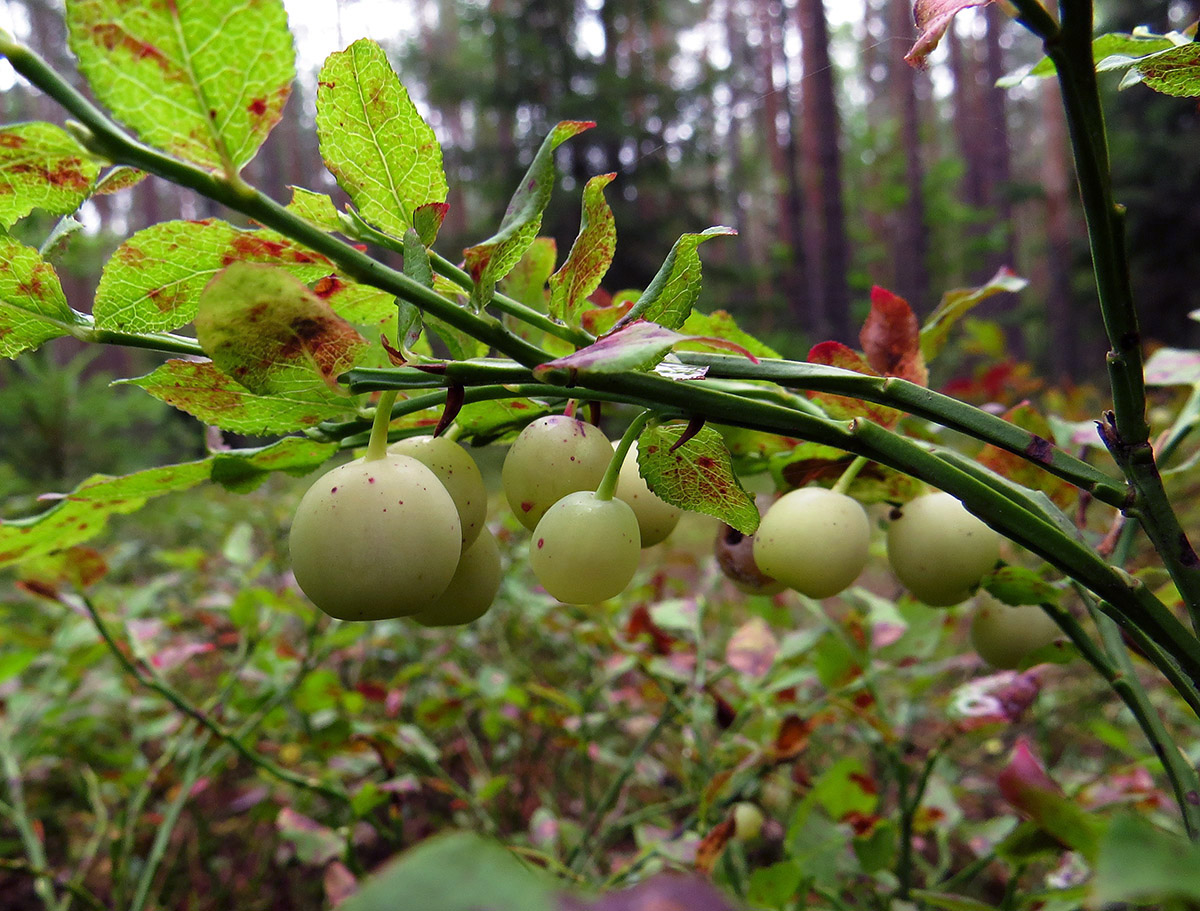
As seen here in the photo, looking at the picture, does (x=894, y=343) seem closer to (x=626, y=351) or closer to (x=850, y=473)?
(x=850, y=473)

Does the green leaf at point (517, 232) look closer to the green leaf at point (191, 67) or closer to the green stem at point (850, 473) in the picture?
the green leaf at point (191, 67)

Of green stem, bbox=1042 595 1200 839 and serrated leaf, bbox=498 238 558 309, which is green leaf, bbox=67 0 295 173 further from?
green stem, bbox=1042 595 1200 839

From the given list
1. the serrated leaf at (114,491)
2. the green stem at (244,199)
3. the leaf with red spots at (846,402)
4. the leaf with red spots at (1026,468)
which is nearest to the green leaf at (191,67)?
the green stem at (244,199)

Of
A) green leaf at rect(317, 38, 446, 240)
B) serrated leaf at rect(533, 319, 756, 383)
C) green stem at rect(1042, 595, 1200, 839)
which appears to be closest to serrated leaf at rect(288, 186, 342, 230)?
green leaf at rect(317, 38, 446, 240)

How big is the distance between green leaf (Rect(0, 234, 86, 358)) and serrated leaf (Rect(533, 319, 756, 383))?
7.3 inches

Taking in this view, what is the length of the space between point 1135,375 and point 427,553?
241mm

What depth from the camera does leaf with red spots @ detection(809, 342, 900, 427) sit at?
0.35 meters

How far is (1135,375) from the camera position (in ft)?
0.85

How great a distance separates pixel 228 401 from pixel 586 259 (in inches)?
5.5

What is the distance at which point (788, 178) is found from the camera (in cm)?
752

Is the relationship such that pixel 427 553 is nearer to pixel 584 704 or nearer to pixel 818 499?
pixel 818 499

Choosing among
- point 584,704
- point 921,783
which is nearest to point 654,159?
point 584,704

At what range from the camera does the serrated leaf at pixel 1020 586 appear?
1.12ft

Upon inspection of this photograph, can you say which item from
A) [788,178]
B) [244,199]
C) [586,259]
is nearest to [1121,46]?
[586,259]
